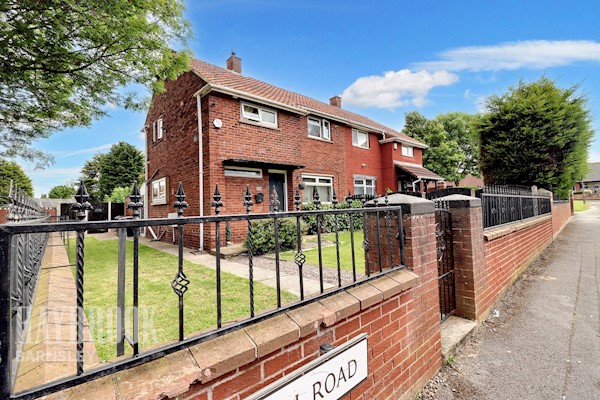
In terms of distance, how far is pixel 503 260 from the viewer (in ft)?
15.7

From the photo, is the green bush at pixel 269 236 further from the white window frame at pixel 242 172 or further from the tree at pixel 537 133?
the tree at pixel 537 133

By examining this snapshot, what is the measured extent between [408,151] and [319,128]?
8.69 metres

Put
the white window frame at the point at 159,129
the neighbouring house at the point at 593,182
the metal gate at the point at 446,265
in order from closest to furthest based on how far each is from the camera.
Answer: the metal gate at the point at 446,265
the white window frame at the point at 159,129
the neighbouring house at the point at 593,182

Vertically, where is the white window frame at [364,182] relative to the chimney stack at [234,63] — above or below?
below

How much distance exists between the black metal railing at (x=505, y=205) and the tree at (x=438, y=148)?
77.7 ft

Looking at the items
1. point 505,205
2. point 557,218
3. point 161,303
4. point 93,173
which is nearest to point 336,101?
point 557,218

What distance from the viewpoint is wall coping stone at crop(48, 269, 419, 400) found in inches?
40.1

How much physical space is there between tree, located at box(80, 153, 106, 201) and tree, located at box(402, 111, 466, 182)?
125ft

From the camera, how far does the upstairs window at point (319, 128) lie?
43.5 feet

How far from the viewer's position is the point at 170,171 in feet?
35.8

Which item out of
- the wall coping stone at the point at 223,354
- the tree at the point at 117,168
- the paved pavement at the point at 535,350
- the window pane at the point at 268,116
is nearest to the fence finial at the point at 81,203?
the wall coping stone at the point at 223,354

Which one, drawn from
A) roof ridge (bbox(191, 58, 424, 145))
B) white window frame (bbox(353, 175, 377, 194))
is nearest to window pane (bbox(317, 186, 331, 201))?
white window frame (bbox(353, 175, 377, 194))

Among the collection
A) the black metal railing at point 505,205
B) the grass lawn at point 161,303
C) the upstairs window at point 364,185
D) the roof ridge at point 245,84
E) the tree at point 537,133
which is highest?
the roof ridge at point 245,84

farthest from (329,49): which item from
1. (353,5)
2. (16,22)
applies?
(16,22)
